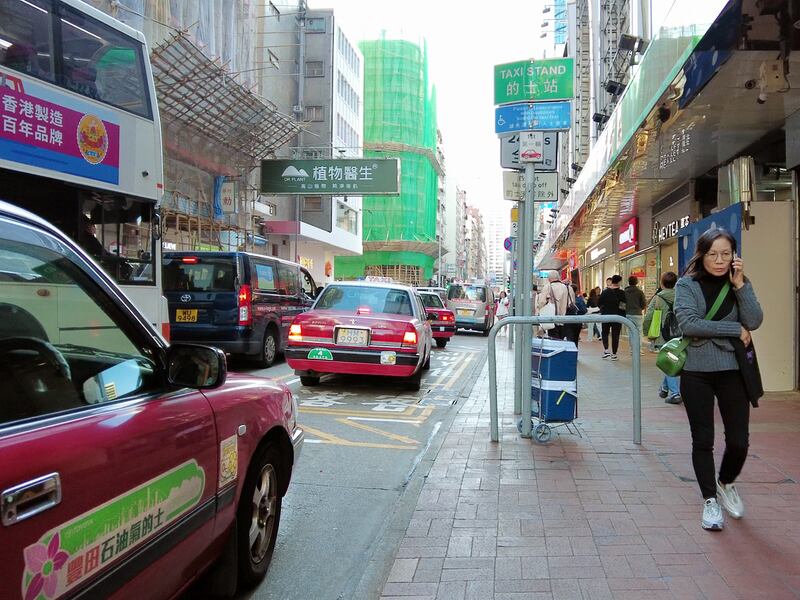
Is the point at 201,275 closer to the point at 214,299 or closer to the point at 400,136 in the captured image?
the point at 214,299

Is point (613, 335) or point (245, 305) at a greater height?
point (245, 305)

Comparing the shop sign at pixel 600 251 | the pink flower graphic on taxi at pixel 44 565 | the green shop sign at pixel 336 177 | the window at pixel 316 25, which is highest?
the window at pixel 316 25

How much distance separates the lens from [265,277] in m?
11.4

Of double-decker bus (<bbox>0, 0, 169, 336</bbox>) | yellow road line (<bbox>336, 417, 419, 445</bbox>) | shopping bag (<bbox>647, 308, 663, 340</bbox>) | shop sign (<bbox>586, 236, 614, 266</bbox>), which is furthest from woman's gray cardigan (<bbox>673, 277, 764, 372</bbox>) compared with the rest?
shop sign (<bbox>586, 236, 614, 266</bbox>)

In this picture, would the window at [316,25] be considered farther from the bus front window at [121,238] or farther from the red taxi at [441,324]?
the bus front window at [121,238]

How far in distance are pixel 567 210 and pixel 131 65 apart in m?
17.0

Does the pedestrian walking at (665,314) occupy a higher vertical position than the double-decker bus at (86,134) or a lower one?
lower

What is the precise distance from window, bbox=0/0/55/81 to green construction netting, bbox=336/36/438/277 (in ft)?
180

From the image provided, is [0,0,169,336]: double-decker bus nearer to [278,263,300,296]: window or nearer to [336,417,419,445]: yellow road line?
[336,417,419,445]: yellow road line

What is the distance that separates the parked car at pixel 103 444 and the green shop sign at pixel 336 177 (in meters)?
24.9

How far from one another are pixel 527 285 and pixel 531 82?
2212 mm

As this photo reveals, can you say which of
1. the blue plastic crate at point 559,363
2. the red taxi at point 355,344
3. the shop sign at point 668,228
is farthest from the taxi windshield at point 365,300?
the shop sign at point 668,228

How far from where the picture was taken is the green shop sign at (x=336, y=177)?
27141mm

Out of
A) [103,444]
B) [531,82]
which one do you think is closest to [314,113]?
[531,82]
